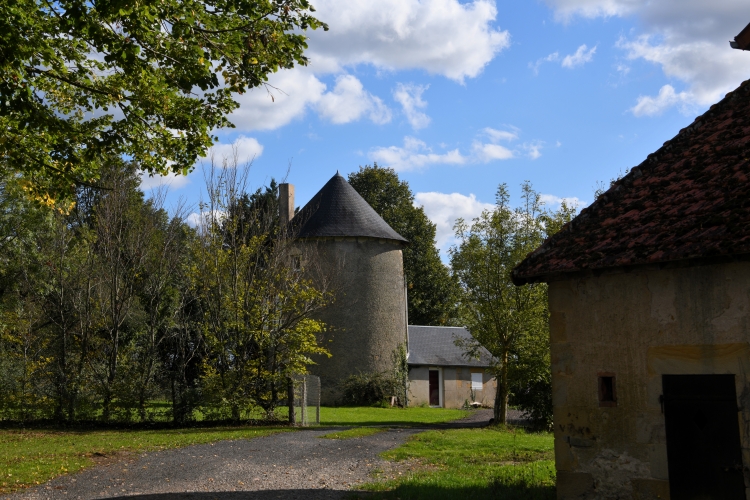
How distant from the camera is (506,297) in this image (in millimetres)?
22047

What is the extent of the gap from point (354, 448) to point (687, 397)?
28.2 feet

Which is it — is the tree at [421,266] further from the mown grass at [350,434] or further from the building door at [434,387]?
the mown grass at [350,434]

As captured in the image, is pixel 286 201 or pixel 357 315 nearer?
pixel 357 315

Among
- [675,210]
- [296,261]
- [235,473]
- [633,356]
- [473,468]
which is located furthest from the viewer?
[296,261]

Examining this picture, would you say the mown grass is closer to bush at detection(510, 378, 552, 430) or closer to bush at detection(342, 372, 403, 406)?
bush at detection(510, 378, 552, 430)

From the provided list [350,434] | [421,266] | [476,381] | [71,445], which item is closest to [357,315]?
[476,381]

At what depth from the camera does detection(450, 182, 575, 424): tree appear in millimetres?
21422

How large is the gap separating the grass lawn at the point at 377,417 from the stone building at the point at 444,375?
171 inches

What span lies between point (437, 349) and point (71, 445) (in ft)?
76.8

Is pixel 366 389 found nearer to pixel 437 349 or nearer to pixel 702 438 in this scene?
pixel 437 349

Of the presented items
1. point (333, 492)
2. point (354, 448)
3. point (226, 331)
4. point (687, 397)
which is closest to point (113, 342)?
point (226, 331)

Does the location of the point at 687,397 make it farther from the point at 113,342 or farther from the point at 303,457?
the point at 113,342

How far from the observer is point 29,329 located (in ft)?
78.2

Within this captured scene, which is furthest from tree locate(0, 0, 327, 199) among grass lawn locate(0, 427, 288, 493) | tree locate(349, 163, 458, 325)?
tree locate(349, 163, 458, 325)
